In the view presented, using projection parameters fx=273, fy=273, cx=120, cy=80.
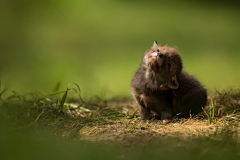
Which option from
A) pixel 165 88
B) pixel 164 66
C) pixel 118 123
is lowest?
pixel 118 123

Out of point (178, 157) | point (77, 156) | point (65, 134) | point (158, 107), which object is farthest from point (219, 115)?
point (77, 156)

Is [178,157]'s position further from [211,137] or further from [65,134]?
[65,134]

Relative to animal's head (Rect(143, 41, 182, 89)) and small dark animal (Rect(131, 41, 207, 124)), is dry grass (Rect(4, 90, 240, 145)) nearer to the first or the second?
small dark animal (Rect(131, 41, 207, 124))

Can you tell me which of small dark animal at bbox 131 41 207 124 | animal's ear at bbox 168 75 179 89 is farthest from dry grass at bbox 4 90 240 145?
animal's ear at bbox 168 75 179 89

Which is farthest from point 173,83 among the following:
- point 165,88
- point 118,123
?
point 118,123

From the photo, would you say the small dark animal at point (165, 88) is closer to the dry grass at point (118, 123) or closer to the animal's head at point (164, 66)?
the animal's head at point (164, 66)

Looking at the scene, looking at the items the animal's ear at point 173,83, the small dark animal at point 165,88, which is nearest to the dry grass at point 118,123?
the small dark animal at point 165,88

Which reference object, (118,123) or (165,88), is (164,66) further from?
(118,123)
